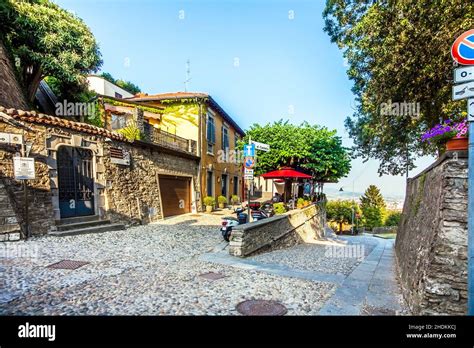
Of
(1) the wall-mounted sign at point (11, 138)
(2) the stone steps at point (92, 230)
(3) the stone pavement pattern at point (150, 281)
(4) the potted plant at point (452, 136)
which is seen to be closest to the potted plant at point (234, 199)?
(2) the stone steps at point (92, 230)

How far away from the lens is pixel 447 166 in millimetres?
3432

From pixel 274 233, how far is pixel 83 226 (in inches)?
271

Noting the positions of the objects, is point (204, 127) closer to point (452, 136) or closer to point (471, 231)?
point (452, 136)

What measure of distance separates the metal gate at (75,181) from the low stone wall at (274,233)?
628 cm

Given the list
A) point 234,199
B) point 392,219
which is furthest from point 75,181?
point 392,219

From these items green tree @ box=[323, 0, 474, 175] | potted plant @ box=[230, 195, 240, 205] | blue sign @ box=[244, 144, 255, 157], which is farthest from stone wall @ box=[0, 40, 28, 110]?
potted plant @ box=[230, 195, 240, 205]

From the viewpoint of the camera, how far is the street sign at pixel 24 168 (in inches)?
268

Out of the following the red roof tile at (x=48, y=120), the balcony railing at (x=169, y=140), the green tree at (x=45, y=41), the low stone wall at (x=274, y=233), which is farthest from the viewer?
the balcony railing at (x=169, y=140)

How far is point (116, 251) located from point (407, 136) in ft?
45.8

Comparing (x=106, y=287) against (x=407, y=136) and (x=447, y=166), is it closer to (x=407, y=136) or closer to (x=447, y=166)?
(x=447, y=166)

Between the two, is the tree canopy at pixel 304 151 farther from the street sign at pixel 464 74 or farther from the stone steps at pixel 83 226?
the street sign at pixel 464 74

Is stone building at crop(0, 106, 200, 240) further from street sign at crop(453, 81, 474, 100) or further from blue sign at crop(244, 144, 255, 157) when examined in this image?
Result: street sign at crop(453, 81, 474, 100)

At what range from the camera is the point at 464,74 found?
96.8 inches

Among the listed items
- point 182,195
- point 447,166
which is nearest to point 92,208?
point 182,195
